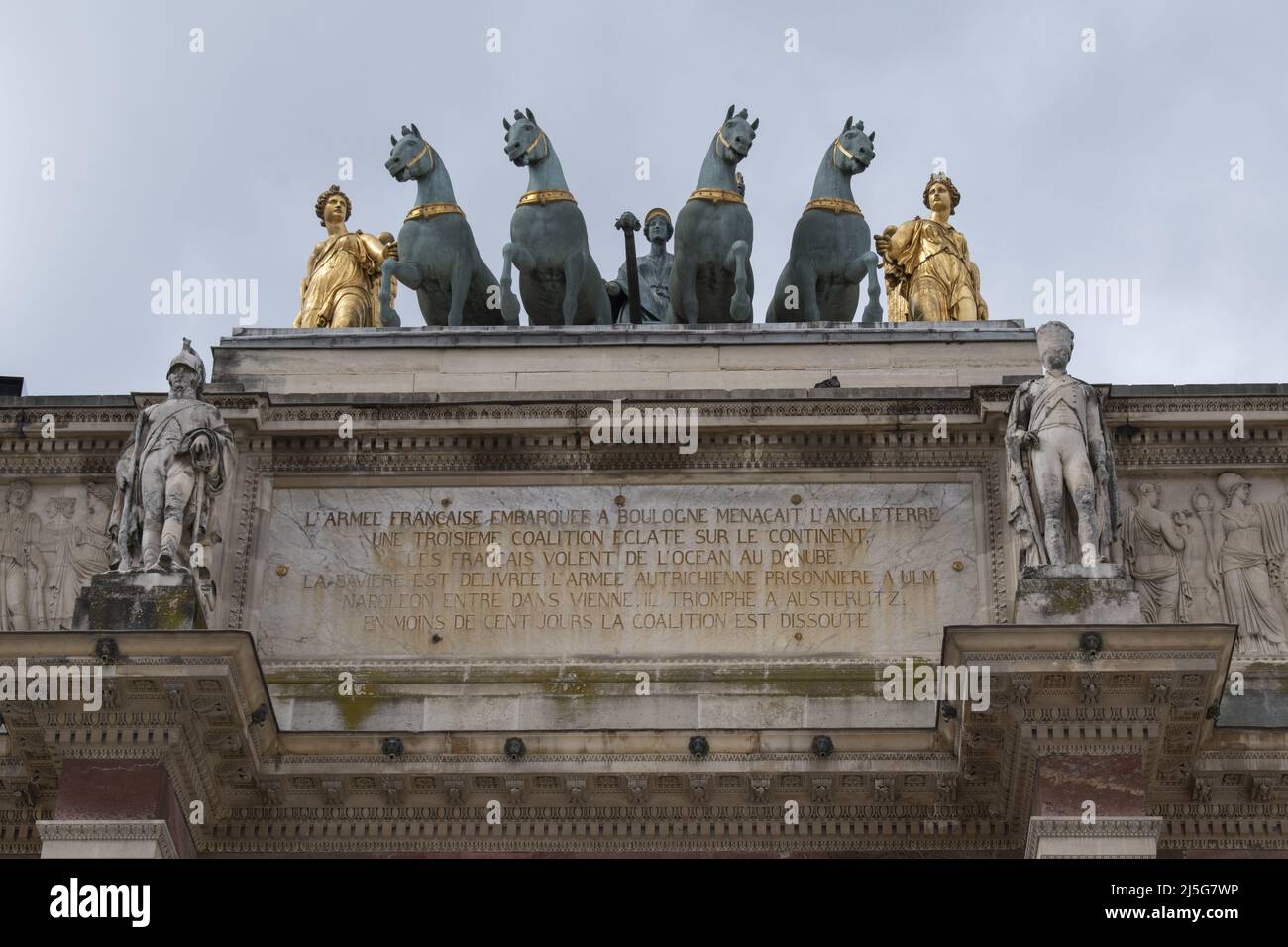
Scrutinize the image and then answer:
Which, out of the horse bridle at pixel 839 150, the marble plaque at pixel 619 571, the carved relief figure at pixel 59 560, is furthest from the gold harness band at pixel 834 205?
the carved relief figure at pixel 59 560

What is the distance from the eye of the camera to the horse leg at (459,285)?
1180 inches

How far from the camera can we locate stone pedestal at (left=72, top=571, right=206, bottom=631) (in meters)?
23.7

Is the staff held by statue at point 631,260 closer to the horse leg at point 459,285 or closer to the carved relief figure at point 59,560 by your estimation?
the horse leg at point 459,285

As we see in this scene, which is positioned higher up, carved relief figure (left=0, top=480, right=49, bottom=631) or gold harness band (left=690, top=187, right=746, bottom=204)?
gold harness band (left=690, top=187, right=746, bottom=204)

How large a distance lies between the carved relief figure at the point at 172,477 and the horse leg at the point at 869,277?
7.41 m

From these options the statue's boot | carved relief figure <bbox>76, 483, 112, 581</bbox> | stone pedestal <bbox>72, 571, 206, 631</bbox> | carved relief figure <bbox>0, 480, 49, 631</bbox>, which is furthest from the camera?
carved relief figure <bbox>76, 483, 112, 581</bbox>

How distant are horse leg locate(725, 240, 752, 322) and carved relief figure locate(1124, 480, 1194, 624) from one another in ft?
16.1

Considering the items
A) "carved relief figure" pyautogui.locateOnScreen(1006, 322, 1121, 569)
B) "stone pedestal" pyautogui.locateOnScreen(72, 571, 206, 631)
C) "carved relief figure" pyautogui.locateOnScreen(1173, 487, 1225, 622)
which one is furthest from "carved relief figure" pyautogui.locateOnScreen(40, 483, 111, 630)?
"carved relief figure" pyautogui.locateOnScreen(1173, 487, 1225, 622)

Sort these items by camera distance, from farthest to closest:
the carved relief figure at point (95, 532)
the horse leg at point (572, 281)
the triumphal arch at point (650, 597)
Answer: the horse leg at point (572, 281)
the carved relief figure at point (95, 532)
the triumphal arch at point (650, 597)

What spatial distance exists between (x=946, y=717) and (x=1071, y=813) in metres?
1.36

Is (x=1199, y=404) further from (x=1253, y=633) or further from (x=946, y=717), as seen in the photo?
(x=946, y=717)

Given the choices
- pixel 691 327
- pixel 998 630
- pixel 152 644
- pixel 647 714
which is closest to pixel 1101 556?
pixel 998 630

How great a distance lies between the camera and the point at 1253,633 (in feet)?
84.1

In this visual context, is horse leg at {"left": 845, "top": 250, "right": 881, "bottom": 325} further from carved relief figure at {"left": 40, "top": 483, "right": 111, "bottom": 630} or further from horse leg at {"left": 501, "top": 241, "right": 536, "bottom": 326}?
carved relief figure at {"left": 40, "top": 483, "right": 111, "bottom": 630}
